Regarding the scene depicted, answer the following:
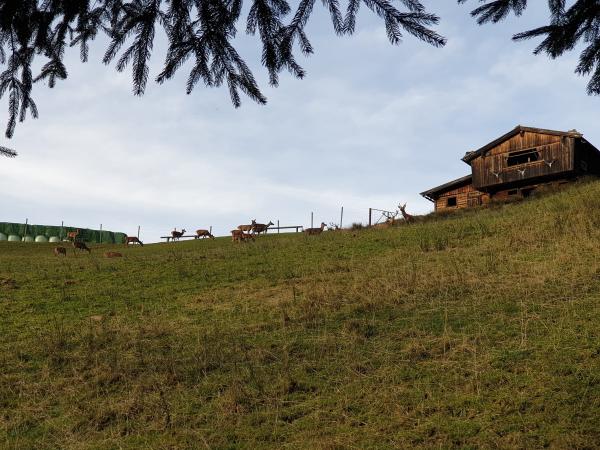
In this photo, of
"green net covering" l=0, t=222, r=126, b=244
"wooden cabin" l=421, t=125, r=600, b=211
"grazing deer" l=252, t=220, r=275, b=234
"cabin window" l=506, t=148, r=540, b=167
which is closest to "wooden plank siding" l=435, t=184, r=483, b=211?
"wooden cabin" l=421, t=125, r=600, b=211

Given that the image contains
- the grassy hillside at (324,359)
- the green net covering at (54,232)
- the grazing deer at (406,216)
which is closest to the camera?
the grassy hillside at (324,359)

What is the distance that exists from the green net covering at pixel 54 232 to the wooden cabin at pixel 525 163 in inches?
1622

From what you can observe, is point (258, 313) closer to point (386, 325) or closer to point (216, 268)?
point (386, 325)

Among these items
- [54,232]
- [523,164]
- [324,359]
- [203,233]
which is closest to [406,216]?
[523,164]

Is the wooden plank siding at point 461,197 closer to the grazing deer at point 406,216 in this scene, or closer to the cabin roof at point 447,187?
the cabin roof at point 447,187

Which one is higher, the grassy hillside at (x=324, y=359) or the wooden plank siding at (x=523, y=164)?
the wooden plank siding at (x=523, y=164)

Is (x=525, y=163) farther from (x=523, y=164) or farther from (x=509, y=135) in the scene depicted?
(x=509, y=135)

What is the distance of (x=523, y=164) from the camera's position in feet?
146

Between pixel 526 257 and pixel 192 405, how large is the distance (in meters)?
12.0

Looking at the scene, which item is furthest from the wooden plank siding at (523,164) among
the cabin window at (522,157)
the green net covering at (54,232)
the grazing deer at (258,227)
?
the green net covering at (54,232)

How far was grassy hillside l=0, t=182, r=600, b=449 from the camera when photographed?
7.09 meters

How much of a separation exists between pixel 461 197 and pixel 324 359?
4345cm

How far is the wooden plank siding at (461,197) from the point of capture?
49.5 meters

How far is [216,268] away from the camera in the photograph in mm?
21875
